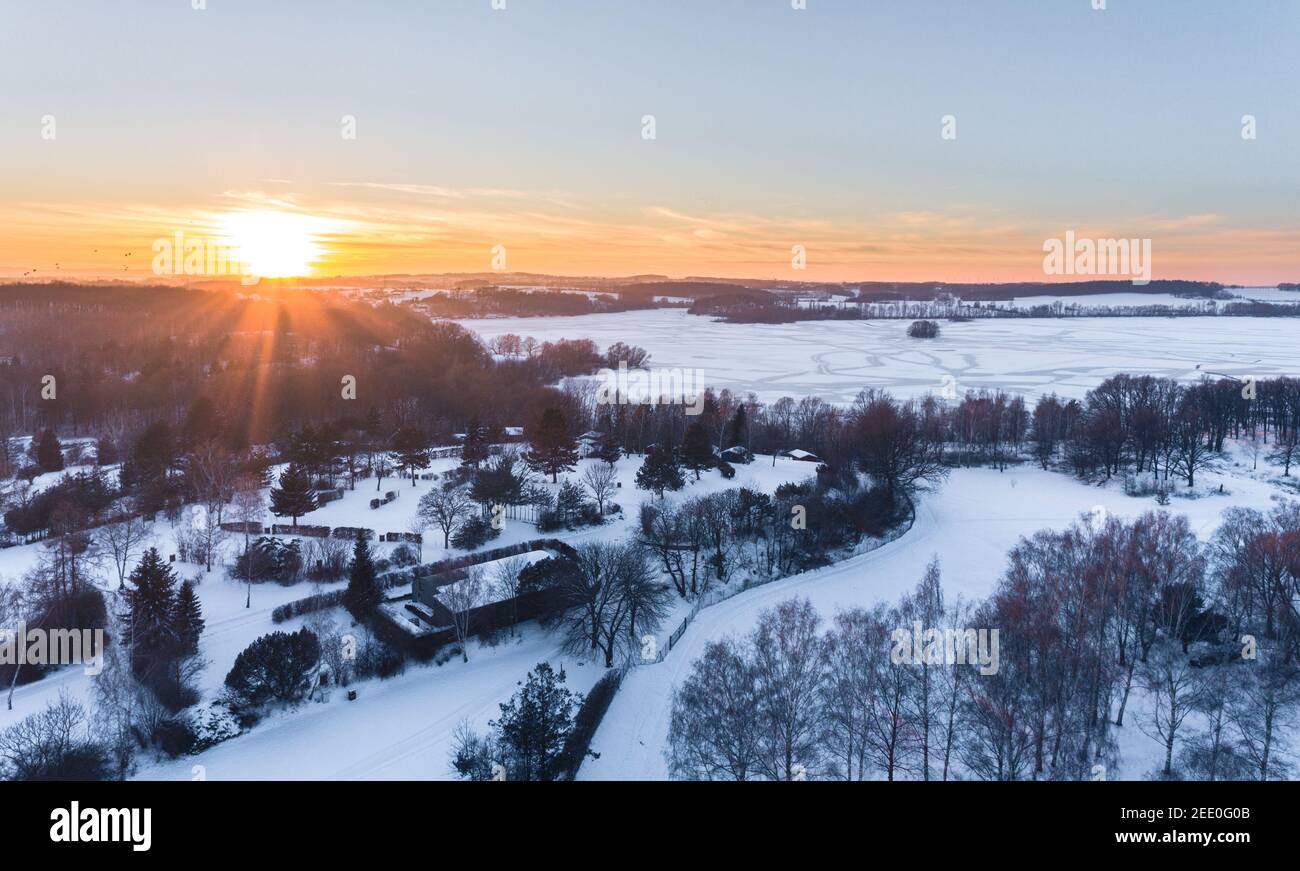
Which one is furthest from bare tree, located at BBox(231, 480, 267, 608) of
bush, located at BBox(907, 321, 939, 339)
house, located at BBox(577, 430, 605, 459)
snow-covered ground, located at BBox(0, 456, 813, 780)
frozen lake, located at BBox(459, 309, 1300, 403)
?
bush, located at BBox(907, 321, 939, 339)

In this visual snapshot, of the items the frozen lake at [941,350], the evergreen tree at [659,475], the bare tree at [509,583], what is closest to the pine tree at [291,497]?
the bare tree at [509,583]

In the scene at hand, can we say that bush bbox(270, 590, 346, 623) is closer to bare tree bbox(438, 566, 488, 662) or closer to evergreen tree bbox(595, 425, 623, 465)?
bare tree bbox(438, 566, 488, 662)

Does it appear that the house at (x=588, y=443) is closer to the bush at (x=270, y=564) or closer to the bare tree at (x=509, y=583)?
the bare tree at (x=509, y=583)

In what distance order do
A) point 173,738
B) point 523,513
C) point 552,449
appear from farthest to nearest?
point 552,449 → point 523,513 → point 173,738

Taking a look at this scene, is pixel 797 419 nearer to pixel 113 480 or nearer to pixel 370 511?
pixel 370 511

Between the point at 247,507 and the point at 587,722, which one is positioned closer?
the point at 587,722

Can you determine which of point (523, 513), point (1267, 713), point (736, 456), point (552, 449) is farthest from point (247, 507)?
point (1267, 713)

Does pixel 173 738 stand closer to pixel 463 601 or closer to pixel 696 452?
pixel 463 601
